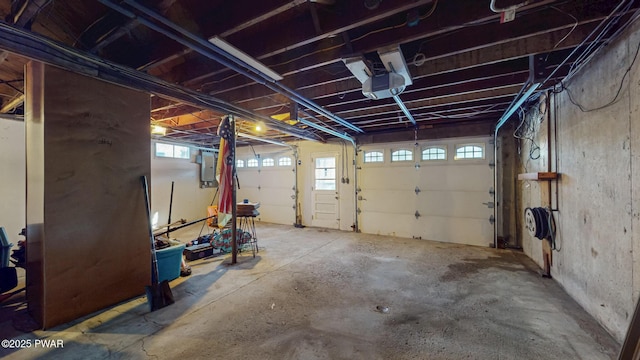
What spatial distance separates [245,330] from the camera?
84.7 inches

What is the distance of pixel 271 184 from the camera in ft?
25.0

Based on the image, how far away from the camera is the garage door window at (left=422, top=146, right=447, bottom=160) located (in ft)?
17.4

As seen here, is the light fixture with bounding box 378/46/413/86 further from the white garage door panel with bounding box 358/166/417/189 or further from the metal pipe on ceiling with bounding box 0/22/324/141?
the white garage door panel with bounding box 358/166/417/189

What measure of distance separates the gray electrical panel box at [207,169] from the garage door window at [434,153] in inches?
251

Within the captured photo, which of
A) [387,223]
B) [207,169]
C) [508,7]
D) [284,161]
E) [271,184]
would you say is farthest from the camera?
[207,169]

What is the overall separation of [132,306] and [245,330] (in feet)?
4.41

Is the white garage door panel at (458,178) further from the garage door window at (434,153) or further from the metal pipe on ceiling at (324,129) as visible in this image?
the metal pipe on ceiling at (324,129)

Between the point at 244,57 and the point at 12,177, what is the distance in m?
3.83

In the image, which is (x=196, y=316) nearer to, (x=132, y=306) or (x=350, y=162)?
(x=132, y=306)

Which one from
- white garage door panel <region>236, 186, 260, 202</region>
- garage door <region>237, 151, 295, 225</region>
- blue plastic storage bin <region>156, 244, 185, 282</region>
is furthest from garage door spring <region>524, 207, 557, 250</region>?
white garage door panel <region>236, 186, 260, 202</region>

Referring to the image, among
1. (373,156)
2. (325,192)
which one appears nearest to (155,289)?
(325,192)

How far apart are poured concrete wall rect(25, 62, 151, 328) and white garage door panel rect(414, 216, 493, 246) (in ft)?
16.8

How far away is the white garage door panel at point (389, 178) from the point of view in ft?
18.4

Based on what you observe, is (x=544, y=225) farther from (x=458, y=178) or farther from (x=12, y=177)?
(x=12, y=177)
